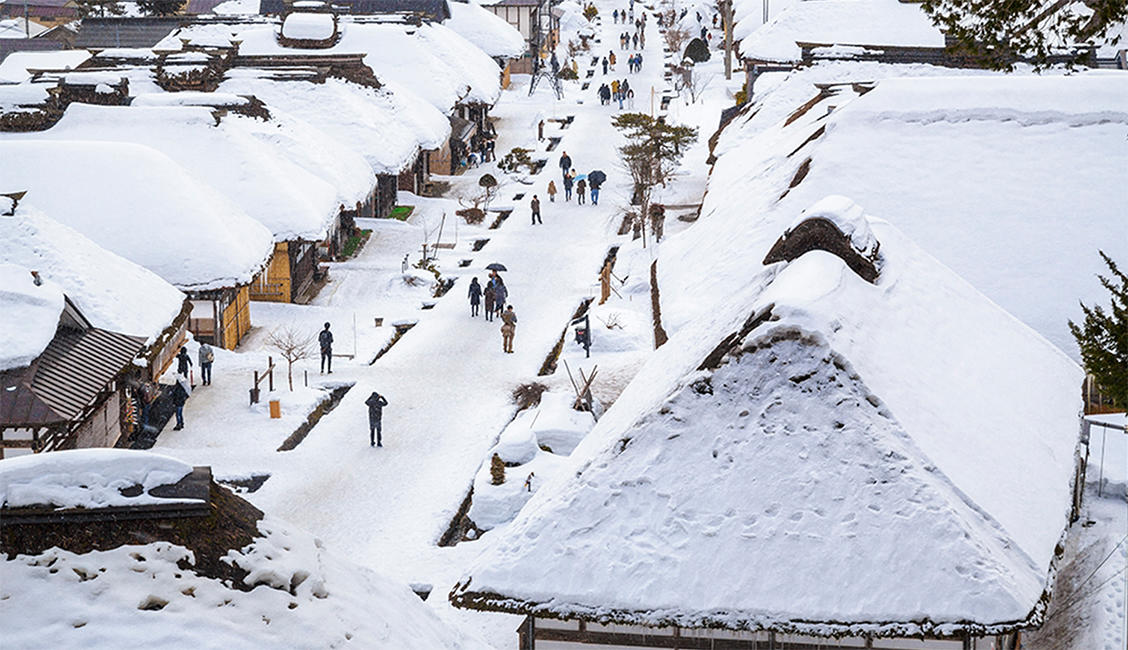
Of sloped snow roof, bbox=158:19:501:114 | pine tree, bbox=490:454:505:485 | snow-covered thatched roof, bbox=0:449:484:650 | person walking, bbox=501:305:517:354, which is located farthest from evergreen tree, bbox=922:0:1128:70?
sloped snow roof, bbox=158:19:501:114

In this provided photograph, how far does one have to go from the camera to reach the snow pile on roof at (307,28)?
55250 millimetres

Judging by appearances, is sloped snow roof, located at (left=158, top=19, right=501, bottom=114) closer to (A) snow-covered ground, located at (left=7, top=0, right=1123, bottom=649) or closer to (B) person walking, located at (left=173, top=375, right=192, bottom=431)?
(A) snow-covered ground, located at (left=7, top=0, right=1123, bottom=649)

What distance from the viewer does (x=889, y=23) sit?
157 ft

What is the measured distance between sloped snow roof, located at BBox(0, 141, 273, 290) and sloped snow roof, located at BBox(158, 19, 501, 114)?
64.7ft

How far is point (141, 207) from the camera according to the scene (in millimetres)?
31641

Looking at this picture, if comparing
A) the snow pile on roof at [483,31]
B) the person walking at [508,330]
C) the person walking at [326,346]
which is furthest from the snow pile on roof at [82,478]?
the snow pile on roof at [483,31]

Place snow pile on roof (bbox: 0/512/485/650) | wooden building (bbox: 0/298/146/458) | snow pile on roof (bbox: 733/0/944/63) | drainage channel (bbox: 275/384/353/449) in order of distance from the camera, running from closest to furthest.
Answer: snow pile on roof (bbox: 0/512/485/650)
wooden building (bbox: 0/298/146/458)
drainage channel (bbox: 275/384/353/449)
snow pile on roof (bbox: 733/0/944/63)

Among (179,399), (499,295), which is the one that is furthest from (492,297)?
(179,399)

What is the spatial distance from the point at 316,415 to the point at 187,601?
2064cm

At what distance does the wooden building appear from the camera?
21516 millimetres

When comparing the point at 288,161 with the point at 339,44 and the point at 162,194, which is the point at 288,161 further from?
the point at 339,44

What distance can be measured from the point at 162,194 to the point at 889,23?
2629 cm

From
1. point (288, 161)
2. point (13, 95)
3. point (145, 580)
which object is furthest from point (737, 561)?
point (13, 95)

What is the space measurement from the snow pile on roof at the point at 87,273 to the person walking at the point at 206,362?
2136 millimetres
